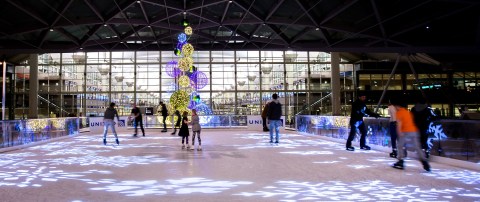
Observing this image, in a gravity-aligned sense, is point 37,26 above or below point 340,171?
above

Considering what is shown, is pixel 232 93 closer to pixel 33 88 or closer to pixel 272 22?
pixel 272 22

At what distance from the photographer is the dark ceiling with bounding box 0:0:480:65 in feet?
61.6

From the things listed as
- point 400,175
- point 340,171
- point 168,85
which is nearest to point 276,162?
point 340,171

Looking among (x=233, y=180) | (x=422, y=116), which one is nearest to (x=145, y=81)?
(x=422, y=116)

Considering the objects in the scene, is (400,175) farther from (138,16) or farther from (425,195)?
(138,16)

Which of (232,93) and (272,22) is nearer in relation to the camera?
(272,22)

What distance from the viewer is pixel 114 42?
27375mm

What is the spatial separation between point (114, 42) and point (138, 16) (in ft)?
14.4

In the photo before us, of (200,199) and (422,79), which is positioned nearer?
(200,199)

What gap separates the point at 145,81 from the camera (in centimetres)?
3672

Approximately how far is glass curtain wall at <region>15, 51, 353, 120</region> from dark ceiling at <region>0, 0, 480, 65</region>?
9.03 meters

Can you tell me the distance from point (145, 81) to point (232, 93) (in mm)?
7972

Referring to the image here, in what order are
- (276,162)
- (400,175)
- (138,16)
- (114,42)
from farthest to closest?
(114,42)
(138,16)
(276,162)
(400,175)

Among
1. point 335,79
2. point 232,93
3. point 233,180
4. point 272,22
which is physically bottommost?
point 233,180
